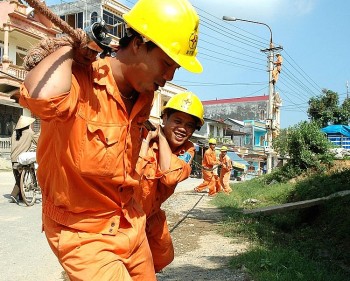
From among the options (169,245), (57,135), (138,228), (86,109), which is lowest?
(169,245)

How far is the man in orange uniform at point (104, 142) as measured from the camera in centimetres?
181

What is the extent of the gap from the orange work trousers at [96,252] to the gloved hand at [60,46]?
2.54 ft

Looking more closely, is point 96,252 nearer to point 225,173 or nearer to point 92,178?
point 92,178

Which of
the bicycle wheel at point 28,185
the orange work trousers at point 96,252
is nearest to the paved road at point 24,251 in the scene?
the bicycle wheel at point 28,185

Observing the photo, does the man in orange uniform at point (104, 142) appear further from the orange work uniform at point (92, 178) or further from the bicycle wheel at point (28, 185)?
the bicycle wheel at point (28, 185)

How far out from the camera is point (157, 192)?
292 centimetres

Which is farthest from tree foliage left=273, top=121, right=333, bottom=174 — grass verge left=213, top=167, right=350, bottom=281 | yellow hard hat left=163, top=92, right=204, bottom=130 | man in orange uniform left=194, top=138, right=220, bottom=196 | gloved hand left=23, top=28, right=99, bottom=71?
gloved hand left=23, top=28, right=99, bottom=71

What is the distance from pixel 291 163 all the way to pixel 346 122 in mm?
18000

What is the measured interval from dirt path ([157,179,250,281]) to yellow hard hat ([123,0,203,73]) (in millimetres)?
3311

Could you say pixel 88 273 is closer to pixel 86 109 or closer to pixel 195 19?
pixel 86 109

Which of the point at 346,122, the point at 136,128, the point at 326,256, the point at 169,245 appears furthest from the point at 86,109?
the point at 346,122

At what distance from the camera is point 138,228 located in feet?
7.07

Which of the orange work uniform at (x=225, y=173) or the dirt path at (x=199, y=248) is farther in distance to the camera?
the orange work uniform at (x=225, y=173)

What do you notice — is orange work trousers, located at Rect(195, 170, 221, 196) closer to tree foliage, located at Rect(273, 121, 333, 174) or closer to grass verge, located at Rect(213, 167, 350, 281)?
grass verge, located at Rect(213, 167, 350, 281)
